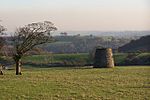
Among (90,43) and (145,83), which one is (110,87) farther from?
(90,43)

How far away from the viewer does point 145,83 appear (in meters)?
27.8

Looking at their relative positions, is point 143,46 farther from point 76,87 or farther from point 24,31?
point 76,87

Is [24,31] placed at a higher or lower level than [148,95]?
higher

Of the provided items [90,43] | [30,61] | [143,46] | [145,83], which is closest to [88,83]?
[145,83]

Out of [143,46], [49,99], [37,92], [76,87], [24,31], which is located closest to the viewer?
[49,99]

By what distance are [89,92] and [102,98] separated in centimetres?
164

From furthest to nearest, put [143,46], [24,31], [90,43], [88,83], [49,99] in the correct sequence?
[90,43] < [143,46] < [24,31] < [88,83] < [49,99]

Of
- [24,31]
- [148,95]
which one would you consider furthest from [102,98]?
[24,31]

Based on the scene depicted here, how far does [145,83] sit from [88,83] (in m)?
4.71

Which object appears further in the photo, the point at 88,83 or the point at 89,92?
the point at 88,83

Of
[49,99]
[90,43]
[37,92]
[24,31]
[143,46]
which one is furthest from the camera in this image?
[90,43]

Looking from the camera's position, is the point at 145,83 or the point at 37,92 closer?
the point at 37,92

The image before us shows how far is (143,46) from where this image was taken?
131250 mm

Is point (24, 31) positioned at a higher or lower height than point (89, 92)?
higher
